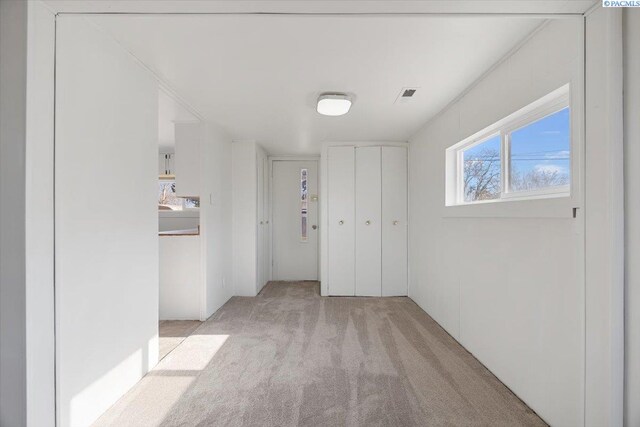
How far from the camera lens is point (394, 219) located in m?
4.96

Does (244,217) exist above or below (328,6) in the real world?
below

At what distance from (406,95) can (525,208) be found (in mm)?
1538

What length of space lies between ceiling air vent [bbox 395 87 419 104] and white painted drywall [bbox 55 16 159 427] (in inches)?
82.8

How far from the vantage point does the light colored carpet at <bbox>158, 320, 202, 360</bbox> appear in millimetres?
3049

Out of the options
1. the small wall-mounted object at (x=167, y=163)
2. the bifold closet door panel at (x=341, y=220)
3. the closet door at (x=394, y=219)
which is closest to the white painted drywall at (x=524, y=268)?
the closet door at (x=394, y=219)

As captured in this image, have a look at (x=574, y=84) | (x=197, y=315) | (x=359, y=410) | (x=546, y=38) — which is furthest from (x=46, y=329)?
(x=546, y=38)

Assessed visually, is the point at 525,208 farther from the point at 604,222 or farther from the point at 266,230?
the point at 266,230

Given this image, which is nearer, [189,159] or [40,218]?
[40,218]

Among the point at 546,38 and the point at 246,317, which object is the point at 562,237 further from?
the point at 246,317

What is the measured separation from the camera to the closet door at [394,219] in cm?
497

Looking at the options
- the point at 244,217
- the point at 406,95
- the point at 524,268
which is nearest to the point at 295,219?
the point at 244,217

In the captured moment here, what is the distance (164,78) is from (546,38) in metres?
2.68

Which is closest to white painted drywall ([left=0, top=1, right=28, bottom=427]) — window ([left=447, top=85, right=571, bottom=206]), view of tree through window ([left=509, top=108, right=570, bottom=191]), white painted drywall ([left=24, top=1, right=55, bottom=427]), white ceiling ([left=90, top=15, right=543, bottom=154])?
white painted drywall ([left=24, top=1, right=55, bottom=427])

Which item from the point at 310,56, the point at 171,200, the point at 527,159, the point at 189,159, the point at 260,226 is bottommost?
the point at 260,226
